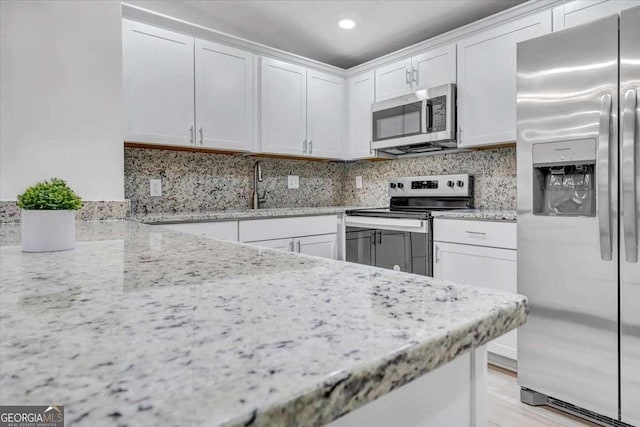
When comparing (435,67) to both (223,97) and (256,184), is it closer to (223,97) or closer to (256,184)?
(223,97)

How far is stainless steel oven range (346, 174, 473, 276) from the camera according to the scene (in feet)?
8.80

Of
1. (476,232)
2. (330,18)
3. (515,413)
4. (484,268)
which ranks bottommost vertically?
(515,413)

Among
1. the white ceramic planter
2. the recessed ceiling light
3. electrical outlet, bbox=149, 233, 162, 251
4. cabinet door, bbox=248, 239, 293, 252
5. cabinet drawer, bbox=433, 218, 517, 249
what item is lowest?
cabinet door, bbox=248, 239, 293, 252

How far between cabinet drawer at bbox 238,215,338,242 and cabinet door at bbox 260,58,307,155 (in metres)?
0.62

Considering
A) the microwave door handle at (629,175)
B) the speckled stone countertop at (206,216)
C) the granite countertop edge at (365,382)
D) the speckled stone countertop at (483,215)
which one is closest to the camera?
the granite countertop edge at (365,382)

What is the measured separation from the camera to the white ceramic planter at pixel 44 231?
2.96 ft

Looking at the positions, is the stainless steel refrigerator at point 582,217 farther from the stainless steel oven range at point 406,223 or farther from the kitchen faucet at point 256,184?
the kitchen faucet at point 256,184

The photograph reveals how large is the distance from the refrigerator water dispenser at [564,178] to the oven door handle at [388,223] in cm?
85

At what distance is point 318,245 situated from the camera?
123 inches

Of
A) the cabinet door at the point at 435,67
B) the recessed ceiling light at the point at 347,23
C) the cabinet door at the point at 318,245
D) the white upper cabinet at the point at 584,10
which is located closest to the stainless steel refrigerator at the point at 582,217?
the white upper cabinet at the point at 584,10

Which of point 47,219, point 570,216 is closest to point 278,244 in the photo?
point 570,216

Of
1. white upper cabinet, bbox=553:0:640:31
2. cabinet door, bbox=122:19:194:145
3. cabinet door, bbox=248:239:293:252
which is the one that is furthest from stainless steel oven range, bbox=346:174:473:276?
Answer: cabinet door, bbox=122:19:194:145

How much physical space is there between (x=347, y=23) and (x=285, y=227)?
1616 mm

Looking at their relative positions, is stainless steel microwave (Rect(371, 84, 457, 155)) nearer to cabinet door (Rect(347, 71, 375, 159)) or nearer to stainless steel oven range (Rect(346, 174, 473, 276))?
cabinet door (Rect(347, 71, 375, 159))
